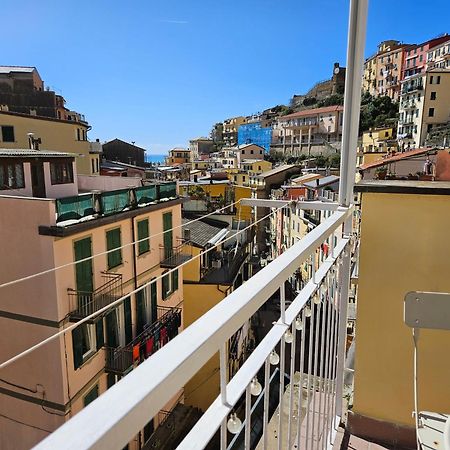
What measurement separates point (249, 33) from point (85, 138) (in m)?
17.1

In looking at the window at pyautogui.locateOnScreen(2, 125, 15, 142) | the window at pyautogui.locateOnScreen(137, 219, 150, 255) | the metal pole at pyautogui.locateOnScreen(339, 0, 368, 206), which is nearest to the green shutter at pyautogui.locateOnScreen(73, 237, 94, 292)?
the window at pyautogui.locateOnScreen(137, 219, 150, 255)

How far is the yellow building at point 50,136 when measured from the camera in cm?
1349

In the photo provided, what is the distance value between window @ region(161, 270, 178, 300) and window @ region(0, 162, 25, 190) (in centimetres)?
346

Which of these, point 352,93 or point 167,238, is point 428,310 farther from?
point 167,238

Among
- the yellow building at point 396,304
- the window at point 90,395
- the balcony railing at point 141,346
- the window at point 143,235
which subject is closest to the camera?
the yellow building at point 396,304

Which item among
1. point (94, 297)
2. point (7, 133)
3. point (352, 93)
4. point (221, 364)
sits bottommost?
point (94, 297)

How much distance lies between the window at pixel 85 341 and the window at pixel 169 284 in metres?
2.11

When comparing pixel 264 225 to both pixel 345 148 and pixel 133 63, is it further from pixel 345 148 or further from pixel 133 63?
pixel 345 148

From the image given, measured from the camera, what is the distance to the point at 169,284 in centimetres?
898

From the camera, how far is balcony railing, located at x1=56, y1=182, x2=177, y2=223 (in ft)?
19.4

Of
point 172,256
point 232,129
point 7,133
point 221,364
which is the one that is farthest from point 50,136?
point 232,129

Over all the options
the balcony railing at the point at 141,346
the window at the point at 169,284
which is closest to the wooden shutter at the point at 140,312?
the balcony railing at the point at 141,346

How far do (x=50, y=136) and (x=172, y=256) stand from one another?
9.77 meters

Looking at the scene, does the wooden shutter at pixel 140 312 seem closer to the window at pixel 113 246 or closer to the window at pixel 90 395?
the window at pixel 113 246
